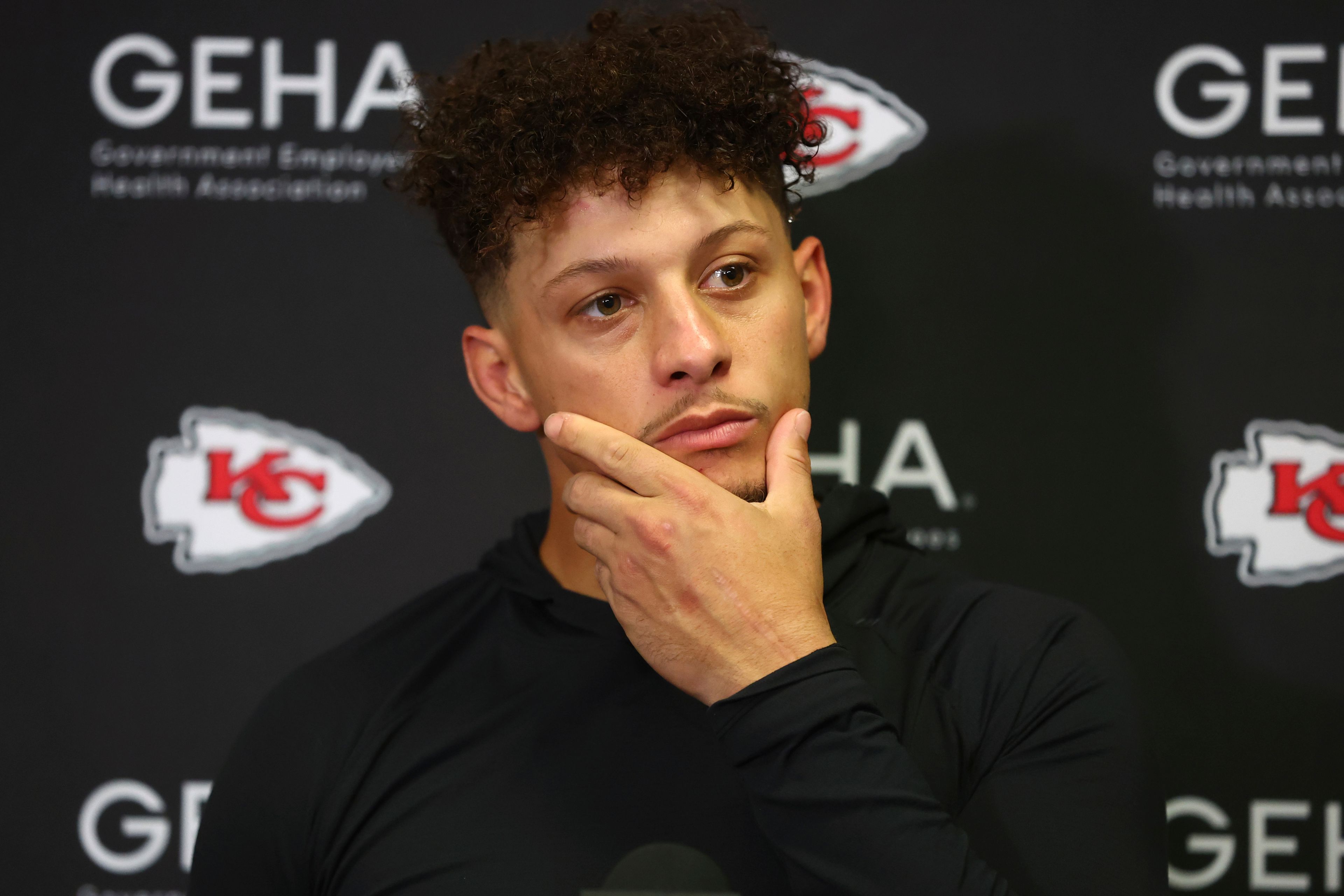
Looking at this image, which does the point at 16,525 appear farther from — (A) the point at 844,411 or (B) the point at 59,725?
(A) the point at 844,411

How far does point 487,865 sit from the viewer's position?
3.70 feet

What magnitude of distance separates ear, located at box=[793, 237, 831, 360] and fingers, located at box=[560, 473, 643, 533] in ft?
1.22

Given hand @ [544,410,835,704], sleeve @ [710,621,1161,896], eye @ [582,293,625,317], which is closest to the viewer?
sleeve @ [710,621,1161,896]

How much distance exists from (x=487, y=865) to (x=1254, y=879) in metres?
1.22

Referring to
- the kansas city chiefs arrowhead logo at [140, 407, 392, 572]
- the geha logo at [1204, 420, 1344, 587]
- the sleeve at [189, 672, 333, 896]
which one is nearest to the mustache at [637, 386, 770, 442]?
the sleeve at [189, 672, 333, 896]

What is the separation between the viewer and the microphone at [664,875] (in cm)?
110

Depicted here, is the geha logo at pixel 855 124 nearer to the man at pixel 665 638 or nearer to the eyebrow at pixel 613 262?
the man at pixel 665 638

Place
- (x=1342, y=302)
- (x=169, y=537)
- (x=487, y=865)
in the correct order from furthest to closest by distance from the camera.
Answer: (x=169, y=537), (x=1342, y=302), (x=487, y=865)

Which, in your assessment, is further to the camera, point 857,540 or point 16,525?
point 16,525

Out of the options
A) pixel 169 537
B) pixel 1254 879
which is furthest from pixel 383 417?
pixel 1254 879

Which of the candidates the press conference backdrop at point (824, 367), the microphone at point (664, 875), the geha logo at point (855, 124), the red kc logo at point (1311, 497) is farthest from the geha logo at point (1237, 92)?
the microphone at point (664, 875)

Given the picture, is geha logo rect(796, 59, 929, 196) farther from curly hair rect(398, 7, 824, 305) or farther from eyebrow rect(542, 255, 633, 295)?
eyebrow rect(542, 255, 633, 295)

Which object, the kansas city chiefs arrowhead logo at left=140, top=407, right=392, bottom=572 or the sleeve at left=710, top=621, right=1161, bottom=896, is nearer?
the sleeve at left=710, top=621, right=1161, bottom=896

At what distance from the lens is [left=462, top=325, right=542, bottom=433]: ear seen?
1.32m
